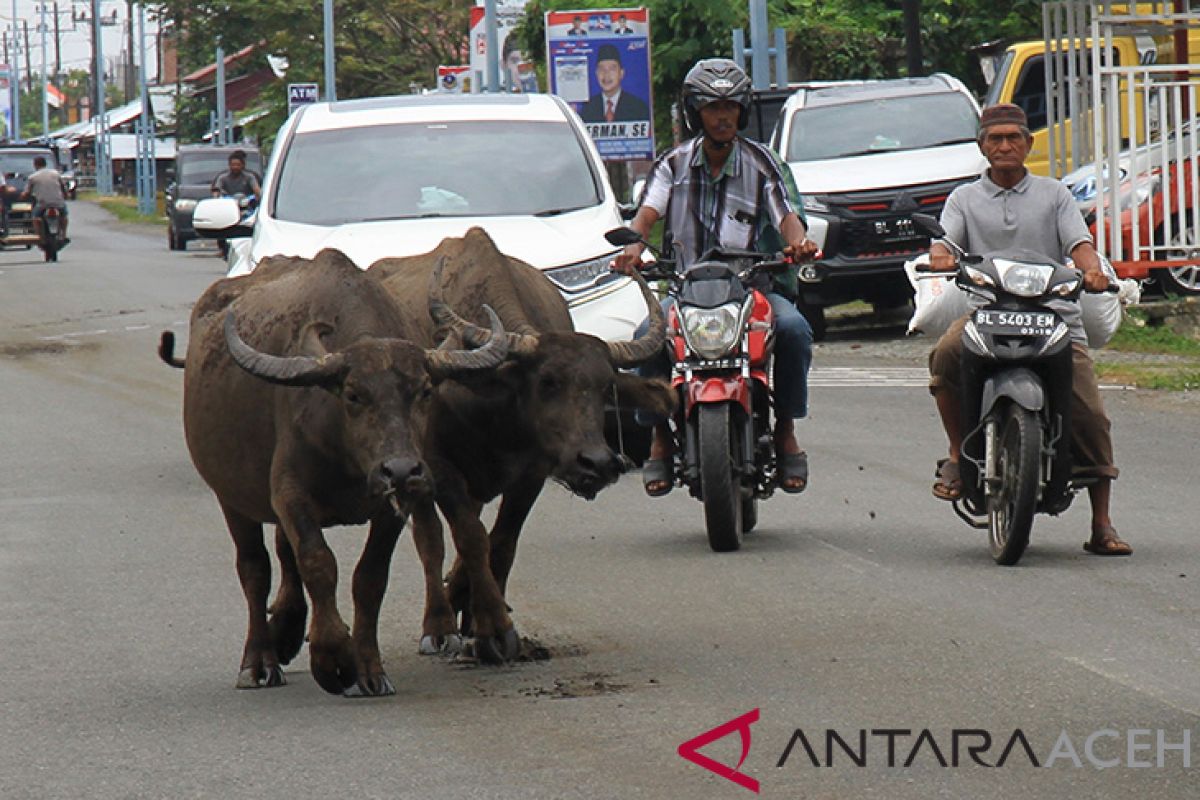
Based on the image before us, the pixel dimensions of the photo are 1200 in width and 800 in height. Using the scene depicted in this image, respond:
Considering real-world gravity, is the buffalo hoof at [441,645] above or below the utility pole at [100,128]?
below

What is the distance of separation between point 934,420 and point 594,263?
14.1 feet

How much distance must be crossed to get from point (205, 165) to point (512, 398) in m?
43.0

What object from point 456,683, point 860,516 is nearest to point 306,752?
point 456,683

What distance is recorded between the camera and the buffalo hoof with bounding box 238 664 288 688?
7.52m

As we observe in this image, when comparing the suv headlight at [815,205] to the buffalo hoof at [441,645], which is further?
the suv headlight at [815,205]

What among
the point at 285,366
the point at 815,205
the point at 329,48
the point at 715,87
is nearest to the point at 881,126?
the point at 815,205

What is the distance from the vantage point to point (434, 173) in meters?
12.1

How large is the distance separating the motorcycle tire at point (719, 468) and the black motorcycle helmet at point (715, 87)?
4.37ft

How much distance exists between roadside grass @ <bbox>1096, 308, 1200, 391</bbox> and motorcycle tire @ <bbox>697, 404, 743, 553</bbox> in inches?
295

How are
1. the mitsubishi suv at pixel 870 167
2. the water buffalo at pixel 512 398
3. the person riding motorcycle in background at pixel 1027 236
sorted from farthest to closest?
the mitsubishi suv at pixel 870 167
the person riding motorcycle in background at pixel 1027 236
the water buffalo at pixel 512 398

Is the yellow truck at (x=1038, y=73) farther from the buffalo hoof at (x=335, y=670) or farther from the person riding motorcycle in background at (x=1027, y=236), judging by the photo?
the buffalo hoof at (x=335, y=670)

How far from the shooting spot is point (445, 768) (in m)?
6.11

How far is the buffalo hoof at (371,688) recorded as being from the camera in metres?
7.20

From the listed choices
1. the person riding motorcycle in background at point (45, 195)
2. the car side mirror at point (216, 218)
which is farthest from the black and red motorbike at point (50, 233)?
the car side mirror at point (216, 218)
